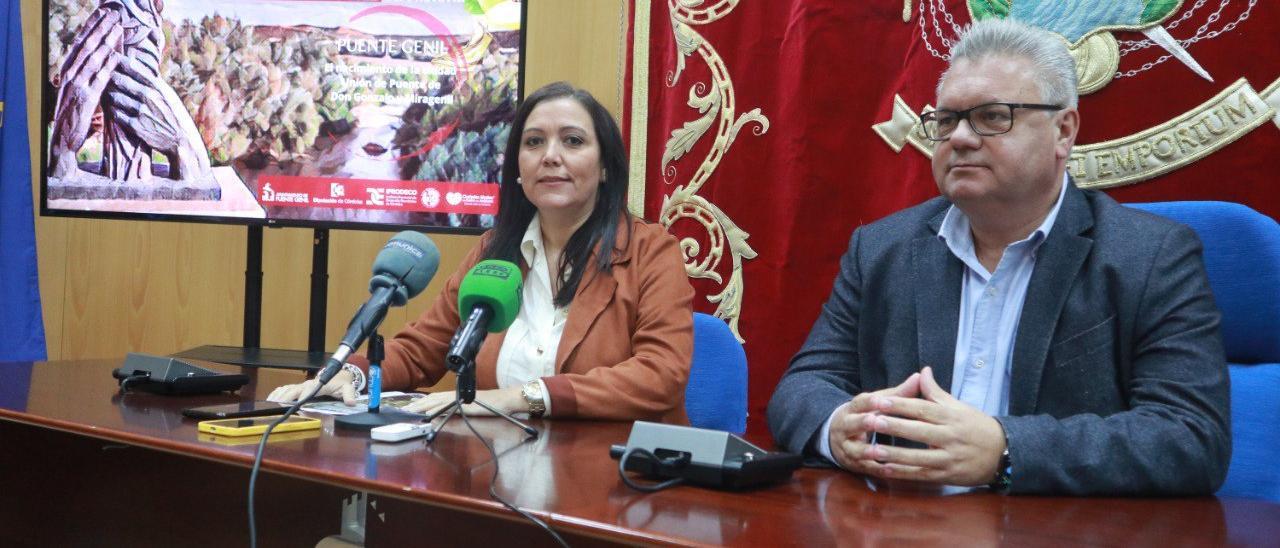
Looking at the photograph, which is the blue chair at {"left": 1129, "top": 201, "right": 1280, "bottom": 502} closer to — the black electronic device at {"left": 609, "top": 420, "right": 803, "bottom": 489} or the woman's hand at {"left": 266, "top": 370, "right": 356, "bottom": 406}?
the black electronic device at {"left": 609, "top": 420, "right": 803, "bottom": 489}

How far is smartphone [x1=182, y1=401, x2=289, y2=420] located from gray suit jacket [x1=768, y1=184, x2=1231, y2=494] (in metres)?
0.76

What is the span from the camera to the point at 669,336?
194 centimetres

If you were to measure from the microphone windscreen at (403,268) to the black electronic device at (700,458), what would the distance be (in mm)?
408

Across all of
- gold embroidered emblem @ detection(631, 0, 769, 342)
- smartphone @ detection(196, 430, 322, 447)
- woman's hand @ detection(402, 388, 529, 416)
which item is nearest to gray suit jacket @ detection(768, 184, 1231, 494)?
woman's hand @ detection(402, 388, 529, 416)

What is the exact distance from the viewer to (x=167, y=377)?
175 cm

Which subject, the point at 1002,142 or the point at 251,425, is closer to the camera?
the point at 251,425

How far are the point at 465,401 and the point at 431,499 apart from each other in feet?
1.13

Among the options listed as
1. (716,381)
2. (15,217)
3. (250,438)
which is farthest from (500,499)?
(15,217)

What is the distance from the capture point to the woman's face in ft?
7.02

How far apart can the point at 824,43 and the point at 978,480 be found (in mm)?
Answer: 1557

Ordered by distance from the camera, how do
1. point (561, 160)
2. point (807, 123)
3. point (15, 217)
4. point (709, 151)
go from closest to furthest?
point (561, 160), point (807, 123), point (709, 151), point (15, 217)

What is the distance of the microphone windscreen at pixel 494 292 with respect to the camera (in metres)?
1.35

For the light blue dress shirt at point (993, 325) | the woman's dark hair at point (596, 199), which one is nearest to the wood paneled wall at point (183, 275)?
the woman's dark hair at point (596, 199)

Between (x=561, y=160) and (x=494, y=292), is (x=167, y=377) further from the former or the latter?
(x=561, y=160)
